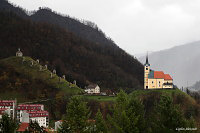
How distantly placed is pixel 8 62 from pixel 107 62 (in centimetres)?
8441

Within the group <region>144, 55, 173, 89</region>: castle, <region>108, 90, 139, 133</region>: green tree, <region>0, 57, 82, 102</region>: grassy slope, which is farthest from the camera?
<region>0, 57, 82, 102</region>: grassy slope

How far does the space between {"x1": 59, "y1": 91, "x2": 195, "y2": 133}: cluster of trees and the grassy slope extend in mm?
63184

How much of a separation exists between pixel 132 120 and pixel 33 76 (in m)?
80.6

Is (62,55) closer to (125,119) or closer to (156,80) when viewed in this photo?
(156,80)

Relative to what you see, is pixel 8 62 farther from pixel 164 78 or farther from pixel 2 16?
pixel 2 16

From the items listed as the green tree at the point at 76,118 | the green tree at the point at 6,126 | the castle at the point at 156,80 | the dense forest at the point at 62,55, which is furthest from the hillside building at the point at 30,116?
the dense forest at the point at 62,55

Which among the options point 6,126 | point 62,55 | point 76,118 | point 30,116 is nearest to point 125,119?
point 76,118

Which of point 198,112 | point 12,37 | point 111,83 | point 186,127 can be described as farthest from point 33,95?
point 12,37

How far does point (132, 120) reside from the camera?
110ft

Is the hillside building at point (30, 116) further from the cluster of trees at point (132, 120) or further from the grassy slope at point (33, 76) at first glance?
the cluster of trees at point (132, 120)

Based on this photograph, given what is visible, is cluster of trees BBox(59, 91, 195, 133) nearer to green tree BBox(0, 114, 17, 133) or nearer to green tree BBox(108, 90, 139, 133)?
green tree BBox(108, 90, 139, 133)

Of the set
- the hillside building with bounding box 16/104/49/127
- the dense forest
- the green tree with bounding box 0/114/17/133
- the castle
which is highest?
the dense forest

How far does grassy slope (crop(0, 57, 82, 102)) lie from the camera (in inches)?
3778

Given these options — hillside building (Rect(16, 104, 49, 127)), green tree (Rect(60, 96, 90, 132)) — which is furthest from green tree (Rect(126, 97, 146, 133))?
hillside building (Rect(16, 104, 49, 127))
